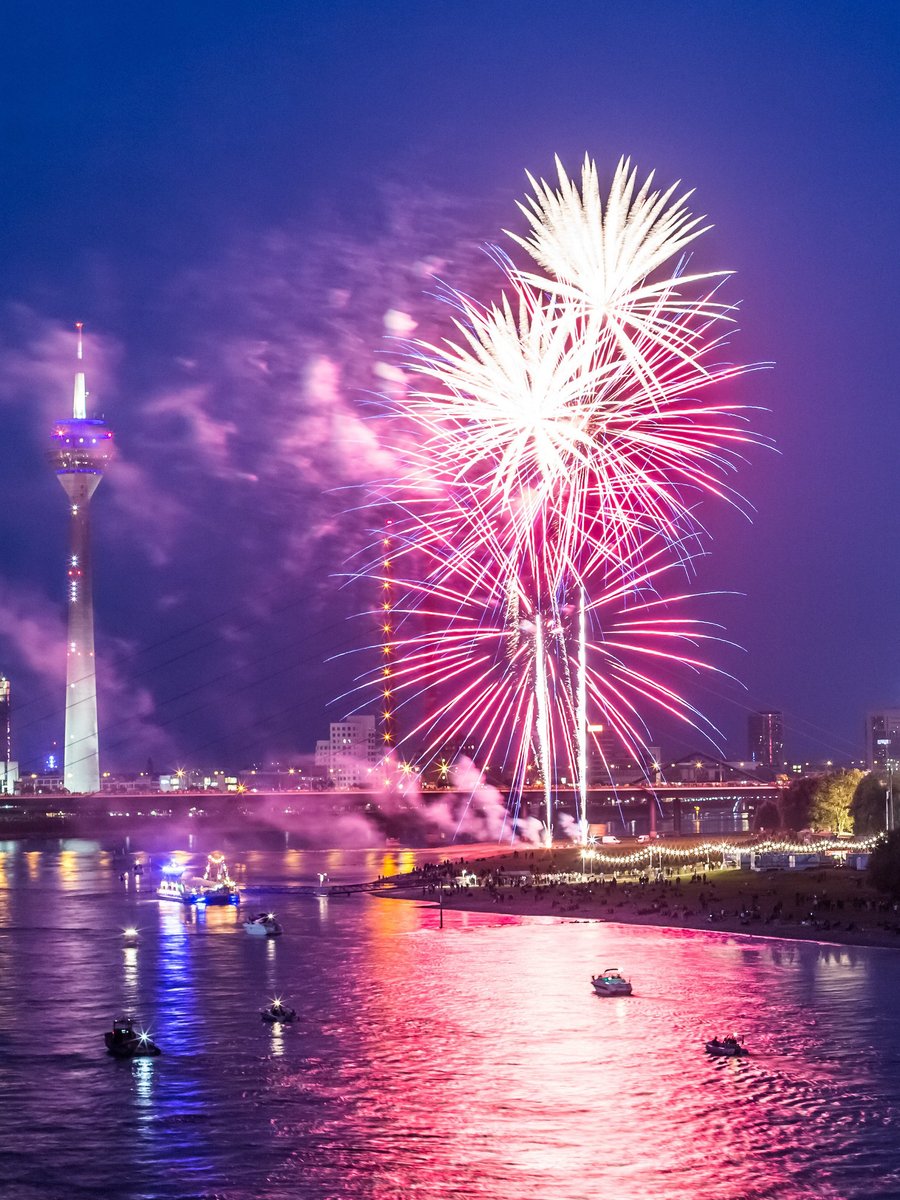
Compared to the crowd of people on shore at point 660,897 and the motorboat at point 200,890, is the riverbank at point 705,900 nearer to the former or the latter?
the crowd of people on shore at point 660,897

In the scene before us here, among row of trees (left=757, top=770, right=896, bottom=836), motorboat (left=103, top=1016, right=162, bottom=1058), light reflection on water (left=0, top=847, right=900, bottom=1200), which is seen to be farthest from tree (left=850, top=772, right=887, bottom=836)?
motorboat (left=103, top=1016, right=162, bottom=1058)

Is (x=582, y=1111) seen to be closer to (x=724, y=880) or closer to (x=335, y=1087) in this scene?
(x=335, y=1087)

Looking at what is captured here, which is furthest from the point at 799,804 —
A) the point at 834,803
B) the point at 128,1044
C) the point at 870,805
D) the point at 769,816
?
the point at 128,1044

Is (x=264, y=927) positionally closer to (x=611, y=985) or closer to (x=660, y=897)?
(x=660, y=897)

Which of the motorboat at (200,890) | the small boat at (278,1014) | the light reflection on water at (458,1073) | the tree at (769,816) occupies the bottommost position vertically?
the light reflection on water at (458,1073)

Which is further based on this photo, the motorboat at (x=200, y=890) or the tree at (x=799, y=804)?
the tree at (x=799, y=804)

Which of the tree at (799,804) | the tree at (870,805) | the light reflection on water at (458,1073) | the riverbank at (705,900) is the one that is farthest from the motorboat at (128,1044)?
the tree at (799,804)

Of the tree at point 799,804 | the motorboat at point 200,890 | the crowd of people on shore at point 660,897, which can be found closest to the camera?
the crowd of people on shore at point 660,897

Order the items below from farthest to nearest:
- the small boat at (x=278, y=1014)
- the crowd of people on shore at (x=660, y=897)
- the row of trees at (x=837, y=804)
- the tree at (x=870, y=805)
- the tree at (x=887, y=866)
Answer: the row of trees at (x=837, y=804) < the tree at (x=870, y=805) < the crowd of people on shore at (x=660, y=897) < the tree at (x=887, y=866) < the small boat at (x=278, y=1014)
